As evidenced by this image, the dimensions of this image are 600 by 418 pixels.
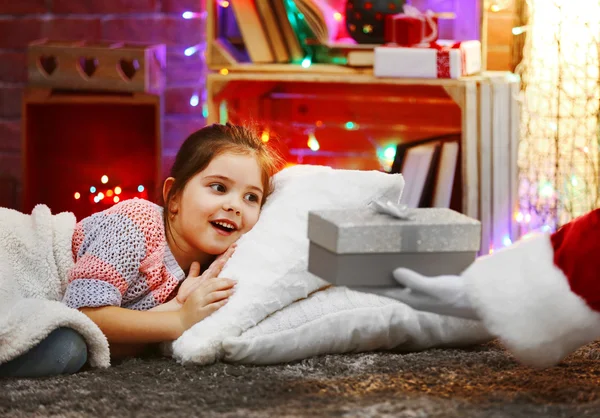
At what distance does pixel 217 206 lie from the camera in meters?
1.59

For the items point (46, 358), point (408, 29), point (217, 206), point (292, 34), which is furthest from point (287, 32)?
point (46, 358)

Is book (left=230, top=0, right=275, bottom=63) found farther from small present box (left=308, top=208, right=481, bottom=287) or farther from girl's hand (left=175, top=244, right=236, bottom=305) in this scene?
small present box (left=308, top=208, right=481, bottom=287)

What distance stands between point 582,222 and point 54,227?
2.90 ft

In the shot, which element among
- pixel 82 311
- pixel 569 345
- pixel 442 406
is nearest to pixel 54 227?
pixel 82 311

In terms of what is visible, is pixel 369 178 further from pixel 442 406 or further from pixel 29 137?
pixel 29 137

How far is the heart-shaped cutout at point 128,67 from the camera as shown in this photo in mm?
2516

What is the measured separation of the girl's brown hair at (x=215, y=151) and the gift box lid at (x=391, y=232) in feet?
1.35

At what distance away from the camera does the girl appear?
4.75 feet

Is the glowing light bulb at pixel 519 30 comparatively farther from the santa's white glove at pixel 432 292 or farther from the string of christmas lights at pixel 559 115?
the santa's white glove at pixel 432 292

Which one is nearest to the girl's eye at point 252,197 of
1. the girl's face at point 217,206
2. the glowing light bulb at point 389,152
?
the girl's face at point 217,206

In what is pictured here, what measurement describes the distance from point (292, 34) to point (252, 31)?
0.34 ft

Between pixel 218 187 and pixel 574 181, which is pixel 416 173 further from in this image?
pixel 218 187

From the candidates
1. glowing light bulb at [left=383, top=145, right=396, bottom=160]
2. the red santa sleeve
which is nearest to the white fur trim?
the red santa sleeve

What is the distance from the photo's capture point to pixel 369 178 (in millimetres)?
1638
